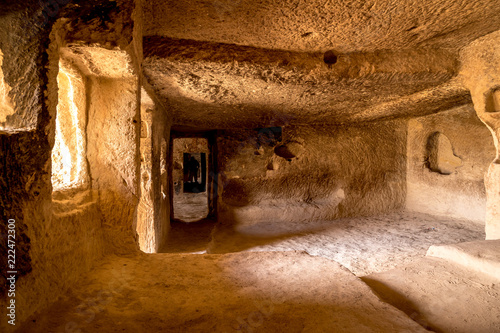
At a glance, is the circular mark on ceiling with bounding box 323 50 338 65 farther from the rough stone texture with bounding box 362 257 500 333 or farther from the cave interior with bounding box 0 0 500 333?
the rough stone texture with bounding box 362 257 500 333

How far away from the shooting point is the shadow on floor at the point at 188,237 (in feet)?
12.6

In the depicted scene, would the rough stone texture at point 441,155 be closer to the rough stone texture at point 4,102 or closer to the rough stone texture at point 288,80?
the rough stone texture at point 288,80

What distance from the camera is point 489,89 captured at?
257 centimetres

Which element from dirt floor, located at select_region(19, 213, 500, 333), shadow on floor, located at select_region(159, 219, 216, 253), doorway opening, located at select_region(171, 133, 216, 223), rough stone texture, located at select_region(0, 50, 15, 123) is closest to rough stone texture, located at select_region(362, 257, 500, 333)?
dirt floor, located at select_region(19, 213, 500, 333)

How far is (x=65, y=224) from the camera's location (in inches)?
49.6

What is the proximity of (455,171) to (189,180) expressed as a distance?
29.5 ft

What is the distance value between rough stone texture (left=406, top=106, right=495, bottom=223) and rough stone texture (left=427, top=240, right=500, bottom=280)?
268cm

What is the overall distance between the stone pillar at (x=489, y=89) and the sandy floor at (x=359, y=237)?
0.93 m

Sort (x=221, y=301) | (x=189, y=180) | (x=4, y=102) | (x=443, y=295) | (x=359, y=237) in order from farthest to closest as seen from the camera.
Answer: (x=189, y=180)
(x=359, y=237)
(x=443, y=295)
(x=221, y=301)
(x=4, y=102)

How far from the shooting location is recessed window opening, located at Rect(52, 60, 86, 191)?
166 centimetres

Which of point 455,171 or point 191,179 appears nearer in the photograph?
point 455,171

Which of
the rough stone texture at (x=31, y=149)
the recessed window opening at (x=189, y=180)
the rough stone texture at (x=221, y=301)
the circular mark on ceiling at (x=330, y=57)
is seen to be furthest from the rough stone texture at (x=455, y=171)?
the rough stone texture at (x=31, y=149)

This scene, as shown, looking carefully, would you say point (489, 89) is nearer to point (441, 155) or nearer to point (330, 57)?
point (330, 57)

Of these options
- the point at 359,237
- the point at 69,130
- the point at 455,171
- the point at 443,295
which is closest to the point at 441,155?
the point at 455,171
